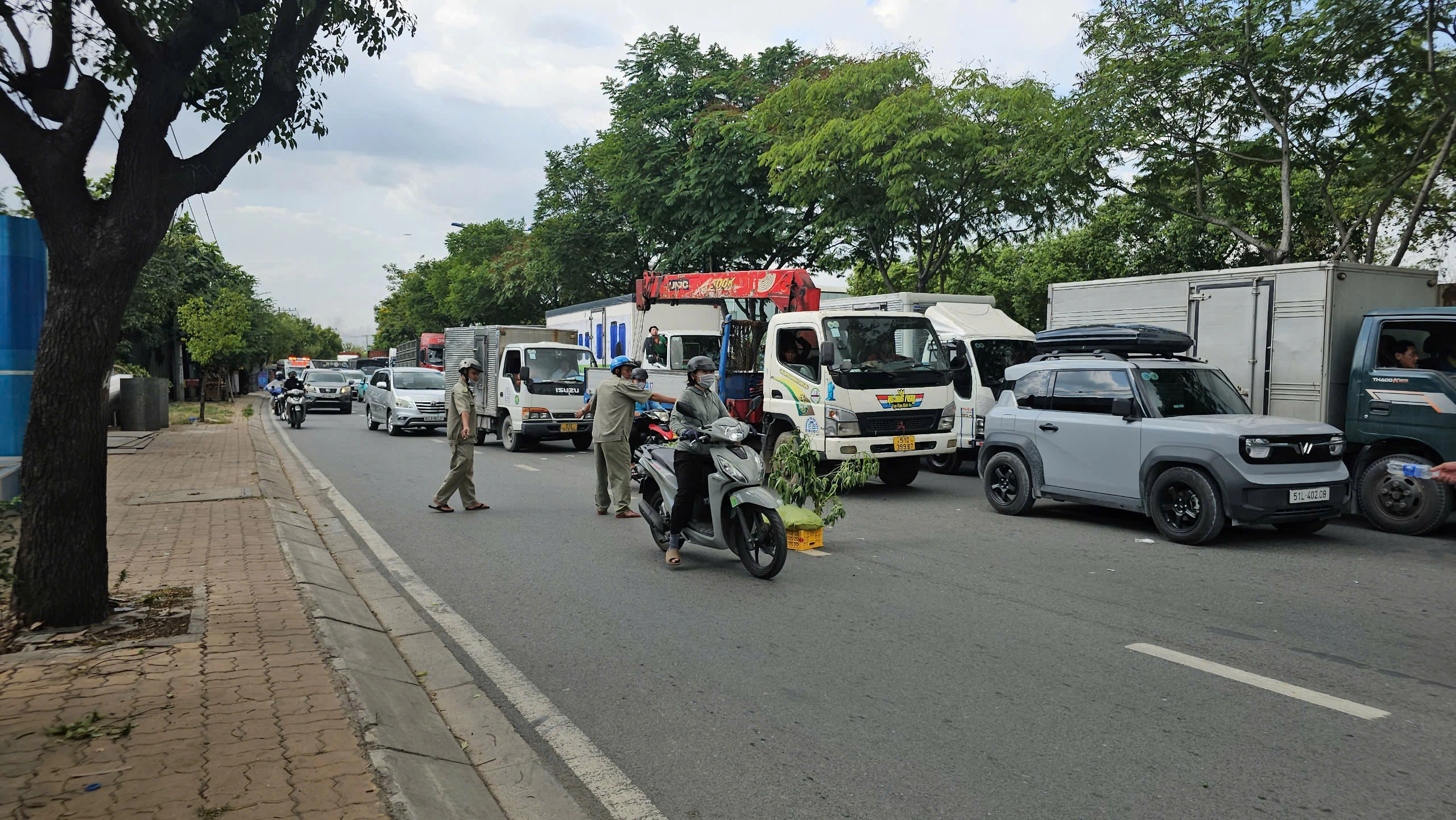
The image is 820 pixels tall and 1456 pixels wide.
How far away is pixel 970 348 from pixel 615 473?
6.87 meters

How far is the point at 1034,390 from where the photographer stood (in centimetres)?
1087

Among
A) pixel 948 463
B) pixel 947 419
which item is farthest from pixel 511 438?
pixel 947 419

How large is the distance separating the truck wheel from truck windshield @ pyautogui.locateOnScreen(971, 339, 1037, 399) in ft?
9.29

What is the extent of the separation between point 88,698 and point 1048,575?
6.21 metres

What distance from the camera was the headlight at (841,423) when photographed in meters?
11.9

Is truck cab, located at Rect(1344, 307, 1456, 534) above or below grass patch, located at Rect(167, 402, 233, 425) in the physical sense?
above

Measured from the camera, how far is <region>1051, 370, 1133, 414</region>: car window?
9852 millimetres

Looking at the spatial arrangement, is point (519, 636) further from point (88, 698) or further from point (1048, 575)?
point (1048, 575)

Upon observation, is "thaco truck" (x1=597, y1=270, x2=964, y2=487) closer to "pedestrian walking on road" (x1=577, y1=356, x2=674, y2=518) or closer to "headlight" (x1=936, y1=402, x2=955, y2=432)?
"headlight" (x1=936, y1=402, x2=955, y2=432)

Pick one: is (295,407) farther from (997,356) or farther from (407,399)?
(997,356)

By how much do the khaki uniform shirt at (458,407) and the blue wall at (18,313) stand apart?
4.47m

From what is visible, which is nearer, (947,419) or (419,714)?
(419,714)

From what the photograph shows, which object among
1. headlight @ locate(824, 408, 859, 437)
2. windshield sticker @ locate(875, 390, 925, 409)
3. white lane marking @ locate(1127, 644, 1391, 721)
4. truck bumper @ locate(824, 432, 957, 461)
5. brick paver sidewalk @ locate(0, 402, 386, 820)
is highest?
Result: windshield sticker @ locate(875, 390, 925, 409)

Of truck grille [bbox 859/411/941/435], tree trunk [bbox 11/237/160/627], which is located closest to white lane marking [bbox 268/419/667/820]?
tree trunk [bbox 11/237/160/627]
